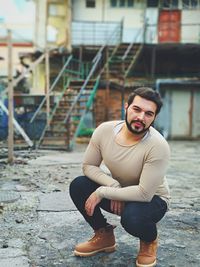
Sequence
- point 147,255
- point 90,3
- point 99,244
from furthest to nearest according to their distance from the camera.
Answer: point 90,3 → point 99,244 → point 147,255

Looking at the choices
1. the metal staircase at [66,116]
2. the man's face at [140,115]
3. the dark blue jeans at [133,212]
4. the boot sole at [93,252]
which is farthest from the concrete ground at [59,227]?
the metal staircase at [66,116]

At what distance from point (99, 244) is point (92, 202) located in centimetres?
47

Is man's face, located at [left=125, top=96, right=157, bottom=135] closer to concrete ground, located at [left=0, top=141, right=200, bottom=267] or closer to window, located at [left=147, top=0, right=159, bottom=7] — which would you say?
concrete ground, located at [left=0, top=141, right=200, bottom=267]

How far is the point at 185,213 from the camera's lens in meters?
4.82

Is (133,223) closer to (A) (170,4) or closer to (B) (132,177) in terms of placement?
(B) (132,177)

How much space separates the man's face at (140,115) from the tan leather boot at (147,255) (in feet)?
3.09

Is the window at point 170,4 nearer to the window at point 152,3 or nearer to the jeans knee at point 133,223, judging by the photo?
the window at point 152,3

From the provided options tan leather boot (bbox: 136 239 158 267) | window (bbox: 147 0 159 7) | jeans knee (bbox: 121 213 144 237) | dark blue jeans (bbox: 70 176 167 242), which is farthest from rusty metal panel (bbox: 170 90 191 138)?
jeans knee (bbox: 121 213 144 237)

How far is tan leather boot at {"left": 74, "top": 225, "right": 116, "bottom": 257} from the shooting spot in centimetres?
339

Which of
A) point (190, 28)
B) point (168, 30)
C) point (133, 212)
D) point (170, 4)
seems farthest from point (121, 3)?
point (133, 212)

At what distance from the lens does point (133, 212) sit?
3023 millimetres

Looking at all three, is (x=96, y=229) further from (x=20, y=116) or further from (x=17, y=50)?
(x=17, y=50)

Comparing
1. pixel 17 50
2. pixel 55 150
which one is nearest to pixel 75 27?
pixel 17 50

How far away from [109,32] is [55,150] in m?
8.37
